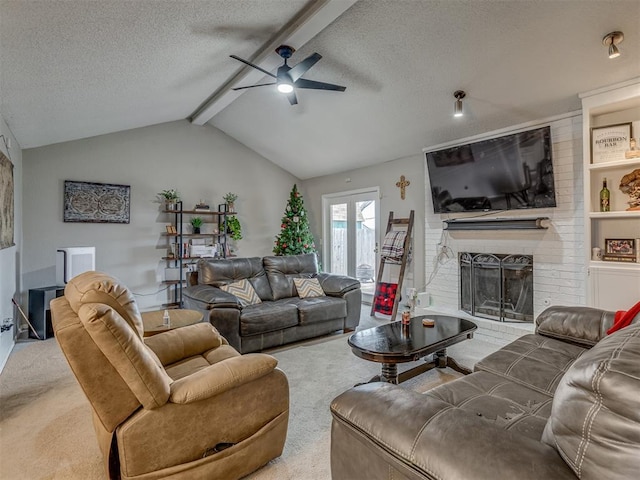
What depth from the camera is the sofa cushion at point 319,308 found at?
3.76 m

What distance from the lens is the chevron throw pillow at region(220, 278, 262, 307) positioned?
3.84m

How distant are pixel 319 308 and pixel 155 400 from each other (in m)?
2.54

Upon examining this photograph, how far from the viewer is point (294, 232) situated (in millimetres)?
6180

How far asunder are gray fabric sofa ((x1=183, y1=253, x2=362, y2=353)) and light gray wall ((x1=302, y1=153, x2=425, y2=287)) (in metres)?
1.24

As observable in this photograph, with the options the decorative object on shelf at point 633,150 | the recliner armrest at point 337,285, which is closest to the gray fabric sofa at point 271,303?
the recliner armrest at point 337,285

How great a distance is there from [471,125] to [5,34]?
13.9 ft

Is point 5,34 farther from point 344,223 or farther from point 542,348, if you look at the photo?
point 344,223

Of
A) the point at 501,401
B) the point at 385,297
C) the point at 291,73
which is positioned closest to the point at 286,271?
the point at 385,297

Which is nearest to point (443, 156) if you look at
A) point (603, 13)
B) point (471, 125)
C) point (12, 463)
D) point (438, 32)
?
point (471, 125)

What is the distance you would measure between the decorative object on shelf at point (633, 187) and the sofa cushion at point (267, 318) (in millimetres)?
3366

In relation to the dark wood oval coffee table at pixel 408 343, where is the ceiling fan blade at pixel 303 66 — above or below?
above

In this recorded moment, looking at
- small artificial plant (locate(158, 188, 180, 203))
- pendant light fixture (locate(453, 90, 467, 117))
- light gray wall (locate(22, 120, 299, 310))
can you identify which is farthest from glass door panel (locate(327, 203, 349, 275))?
pendant light fixture (locate(453, 90, 467, 117))

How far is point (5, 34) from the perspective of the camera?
2.12m

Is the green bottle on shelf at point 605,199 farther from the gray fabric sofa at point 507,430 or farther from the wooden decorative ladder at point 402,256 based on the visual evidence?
the gray fabric sofa at point 507,430
